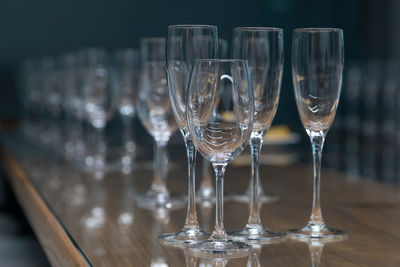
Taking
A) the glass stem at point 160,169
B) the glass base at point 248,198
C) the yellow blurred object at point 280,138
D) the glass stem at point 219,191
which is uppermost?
the glass stem at point 219,191

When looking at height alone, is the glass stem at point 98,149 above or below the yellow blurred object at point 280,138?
above

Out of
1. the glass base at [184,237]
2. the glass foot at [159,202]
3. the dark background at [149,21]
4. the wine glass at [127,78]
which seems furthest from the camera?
the dark background at [149,21]

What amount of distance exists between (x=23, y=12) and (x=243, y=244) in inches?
191

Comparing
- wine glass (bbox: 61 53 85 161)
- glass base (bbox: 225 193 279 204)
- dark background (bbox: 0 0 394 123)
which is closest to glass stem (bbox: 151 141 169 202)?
glass base (bbox: 225 193 279 204)

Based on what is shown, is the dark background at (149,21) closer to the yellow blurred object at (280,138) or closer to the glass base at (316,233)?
the yellow blurred object at (280,138)

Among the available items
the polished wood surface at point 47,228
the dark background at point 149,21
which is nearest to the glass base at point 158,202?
the polished wood surface at point 47,228

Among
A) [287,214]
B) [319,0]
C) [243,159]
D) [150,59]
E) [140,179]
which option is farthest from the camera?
[319,0]

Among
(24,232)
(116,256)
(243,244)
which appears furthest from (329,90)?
(24,232)

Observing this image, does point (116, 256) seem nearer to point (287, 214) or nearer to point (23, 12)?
point (287, 214)

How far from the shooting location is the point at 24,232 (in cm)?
197

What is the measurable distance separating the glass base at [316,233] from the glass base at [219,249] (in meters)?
0.10

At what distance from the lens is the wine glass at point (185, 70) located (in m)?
0.91

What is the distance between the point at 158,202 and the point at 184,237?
0.30 metres

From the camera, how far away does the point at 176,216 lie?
1102 mm
